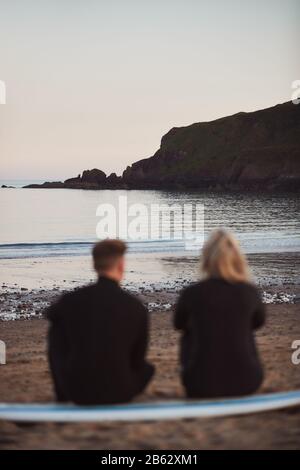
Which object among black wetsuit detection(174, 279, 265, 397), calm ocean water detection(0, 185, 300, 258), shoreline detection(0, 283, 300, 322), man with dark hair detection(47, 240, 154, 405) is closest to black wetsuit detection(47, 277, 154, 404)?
man with dark hair detection(47, 240, 154, 405)

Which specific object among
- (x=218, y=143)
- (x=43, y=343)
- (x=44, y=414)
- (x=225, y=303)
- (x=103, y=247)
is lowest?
(x=43, y=343)

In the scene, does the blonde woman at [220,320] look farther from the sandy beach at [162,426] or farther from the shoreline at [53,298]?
the shoreline at [53,298]

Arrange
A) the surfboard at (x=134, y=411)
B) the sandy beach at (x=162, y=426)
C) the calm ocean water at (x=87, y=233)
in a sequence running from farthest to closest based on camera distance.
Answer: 1. the calm ocean water at (x=87, y=233)
2. the sandy beach at (x=162, y=426)
3. the surfboard at (x=134, y=411)

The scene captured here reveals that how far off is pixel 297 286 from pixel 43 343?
9189 mm

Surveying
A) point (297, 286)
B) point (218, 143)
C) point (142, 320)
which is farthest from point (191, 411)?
point (218, 143)

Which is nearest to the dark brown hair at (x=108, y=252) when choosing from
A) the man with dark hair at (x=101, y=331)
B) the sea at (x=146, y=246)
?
the man with dark hair at (x=101, y=331)

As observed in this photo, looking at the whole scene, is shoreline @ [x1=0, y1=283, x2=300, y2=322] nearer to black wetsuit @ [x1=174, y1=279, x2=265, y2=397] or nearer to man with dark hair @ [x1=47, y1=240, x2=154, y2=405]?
man with dark hair @ [x1=47, y1=240, x2=154, y2=405]

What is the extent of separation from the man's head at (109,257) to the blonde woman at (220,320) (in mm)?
474

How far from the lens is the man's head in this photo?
14.0 feet

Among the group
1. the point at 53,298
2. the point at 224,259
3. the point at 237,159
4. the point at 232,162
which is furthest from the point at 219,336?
the point at 232,162

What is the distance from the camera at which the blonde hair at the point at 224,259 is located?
4375 millimetres

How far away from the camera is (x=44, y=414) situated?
4.09 m

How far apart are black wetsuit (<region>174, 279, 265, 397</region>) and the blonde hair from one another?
53 mm
